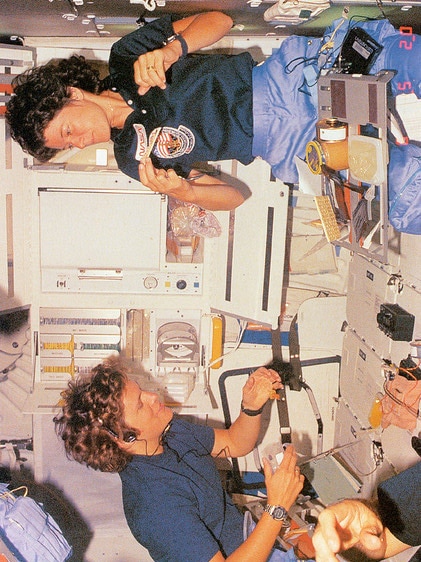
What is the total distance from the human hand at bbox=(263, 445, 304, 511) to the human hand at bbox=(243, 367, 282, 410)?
44 cm

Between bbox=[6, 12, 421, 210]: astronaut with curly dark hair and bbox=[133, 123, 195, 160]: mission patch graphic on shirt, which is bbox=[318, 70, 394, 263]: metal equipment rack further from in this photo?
bbox=[133, 123, 195, 160]: mission patch graphic on shirt

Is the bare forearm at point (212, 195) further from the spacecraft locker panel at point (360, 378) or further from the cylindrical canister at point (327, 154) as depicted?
the spacecraft locker panel at point (360, 378)

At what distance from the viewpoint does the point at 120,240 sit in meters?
3.71

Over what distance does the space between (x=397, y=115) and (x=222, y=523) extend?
187 cm

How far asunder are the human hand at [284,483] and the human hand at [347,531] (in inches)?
33.7

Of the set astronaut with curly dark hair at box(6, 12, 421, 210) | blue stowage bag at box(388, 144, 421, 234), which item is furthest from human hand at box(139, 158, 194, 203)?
blue stowage bag at box(388, 144, 421, 234)

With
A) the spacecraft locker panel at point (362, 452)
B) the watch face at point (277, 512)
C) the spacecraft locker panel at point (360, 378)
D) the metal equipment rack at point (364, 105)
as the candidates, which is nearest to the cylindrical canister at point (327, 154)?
the metal equipment rack at point (364, 105)

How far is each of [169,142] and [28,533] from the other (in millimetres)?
1533

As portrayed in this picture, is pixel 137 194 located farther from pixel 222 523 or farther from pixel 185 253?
pixel 222 523

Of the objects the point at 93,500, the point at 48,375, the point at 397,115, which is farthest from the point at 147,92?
the point at 93,500

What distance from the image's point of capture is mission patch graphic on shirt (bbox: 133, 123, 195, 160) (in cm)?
236

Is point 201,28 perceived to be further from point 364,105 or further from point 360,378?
point 360,378

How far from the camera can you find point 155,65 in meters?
2.06

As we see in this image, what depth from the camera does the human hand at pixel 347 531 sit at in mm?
1383
